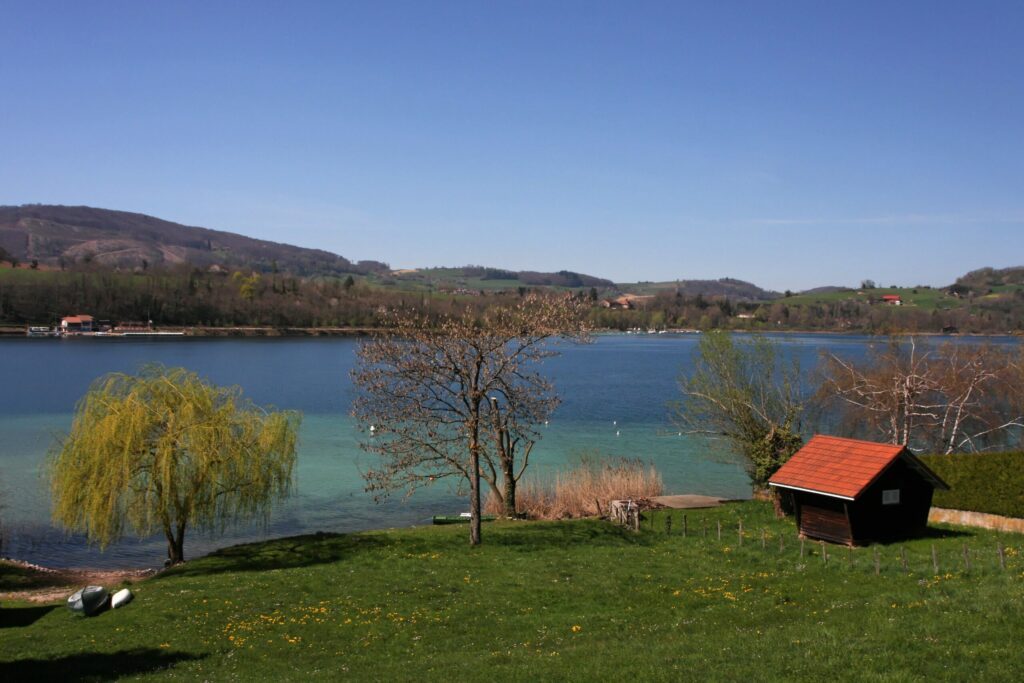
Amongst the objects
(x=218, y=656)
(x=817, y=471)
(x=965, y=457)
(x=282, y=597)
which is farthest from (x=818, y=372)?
(x=218, y=656)

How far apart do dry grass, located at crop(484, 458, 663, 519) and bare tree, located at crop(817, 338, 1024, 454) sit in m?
12.8

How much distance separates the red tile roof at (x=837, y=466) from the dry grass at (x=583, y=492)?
335 inches

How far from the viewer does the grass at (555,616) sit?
11547 millimetres

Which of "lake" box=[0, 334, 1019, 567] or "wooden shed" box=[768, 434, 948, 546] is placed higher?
"wooden shed" box=[768, 434, 948, 546]

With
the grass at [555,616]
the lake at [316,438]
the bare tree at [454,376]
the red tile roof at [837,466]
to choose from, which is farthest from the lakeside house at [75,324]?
the red tile roof at [837,466]

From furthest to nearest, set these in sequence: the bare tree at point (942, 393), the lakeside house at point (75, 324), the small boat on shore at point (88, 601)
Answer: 1. the lakeside house at point (75, 324)
2. the bare tree at point (942, 393)
3. the small boat on shore at point (88, 601)

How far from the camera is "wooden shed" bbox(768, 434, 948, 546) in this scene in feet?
77.4

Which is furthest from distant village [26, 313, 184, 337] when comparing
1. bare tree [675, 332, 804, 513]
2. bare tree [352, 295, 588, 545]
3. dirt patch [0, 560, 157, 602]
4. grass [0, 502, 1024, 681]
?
grass [0, 502, 1024, 681]

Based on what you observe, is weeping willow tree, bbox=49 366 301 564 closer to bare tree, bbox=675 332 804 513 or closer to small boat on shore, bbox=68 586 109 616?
small boat on shore, bbox=68 586 109 616

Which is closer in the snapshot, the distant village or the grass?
the grass

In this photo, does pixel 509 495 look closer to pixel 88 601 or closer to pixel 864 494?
pixel 864 494

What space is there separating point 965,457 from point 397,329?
67.5 ft

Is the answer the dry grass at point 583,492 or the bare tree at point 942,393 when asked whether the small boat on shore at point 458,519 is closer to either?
the dry grass at point 583,492

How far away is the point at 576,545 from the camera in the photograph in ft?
80.7
